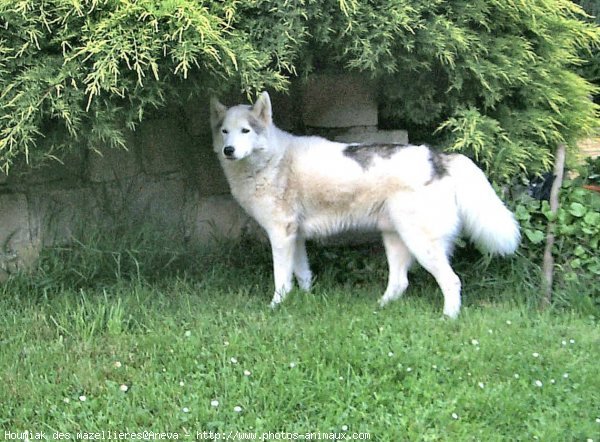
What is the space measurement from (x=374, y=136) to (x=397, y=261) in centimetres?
107

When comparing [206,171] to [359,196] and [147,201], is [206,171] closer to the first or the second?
[147,201]

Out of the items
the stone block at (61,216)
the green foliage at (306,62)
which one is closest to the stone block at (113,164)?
the stone block at (61,216)

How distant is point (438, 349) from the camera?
359 cm

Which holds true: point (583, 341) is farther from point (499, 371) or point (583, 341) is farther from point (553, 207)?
point (553, 207)

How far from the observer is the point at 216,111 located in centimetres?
456

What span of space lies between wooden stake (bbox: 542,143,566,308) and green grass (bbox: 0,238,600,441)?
0.09 m

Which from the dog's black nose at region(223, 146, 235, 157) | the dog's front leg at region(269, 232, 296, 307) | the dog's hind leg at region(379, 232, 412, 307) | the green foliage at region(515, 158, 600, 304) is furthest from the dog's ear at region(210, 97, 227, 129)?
the green foliage at region(515, 158, 600, 304)

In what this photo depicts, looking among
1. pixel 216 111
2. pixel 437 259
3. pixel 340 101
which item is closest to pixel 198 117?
pixel 216 111

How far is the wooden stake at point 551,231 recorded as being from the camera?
441 cm

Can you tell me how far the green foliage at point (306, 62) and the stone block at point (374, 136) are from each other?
0.14 meters

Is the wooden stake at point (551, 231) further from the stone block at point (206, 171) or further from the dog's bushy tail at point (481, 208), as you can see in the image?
the stone block at point (206, 171)

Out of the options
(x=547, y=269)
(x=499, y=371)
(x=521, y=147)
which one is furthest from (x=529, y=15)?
(x=499, y=371)

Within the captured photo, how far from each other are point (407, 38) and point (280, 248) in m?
1.50

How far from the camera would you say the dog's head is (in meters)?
4.29
